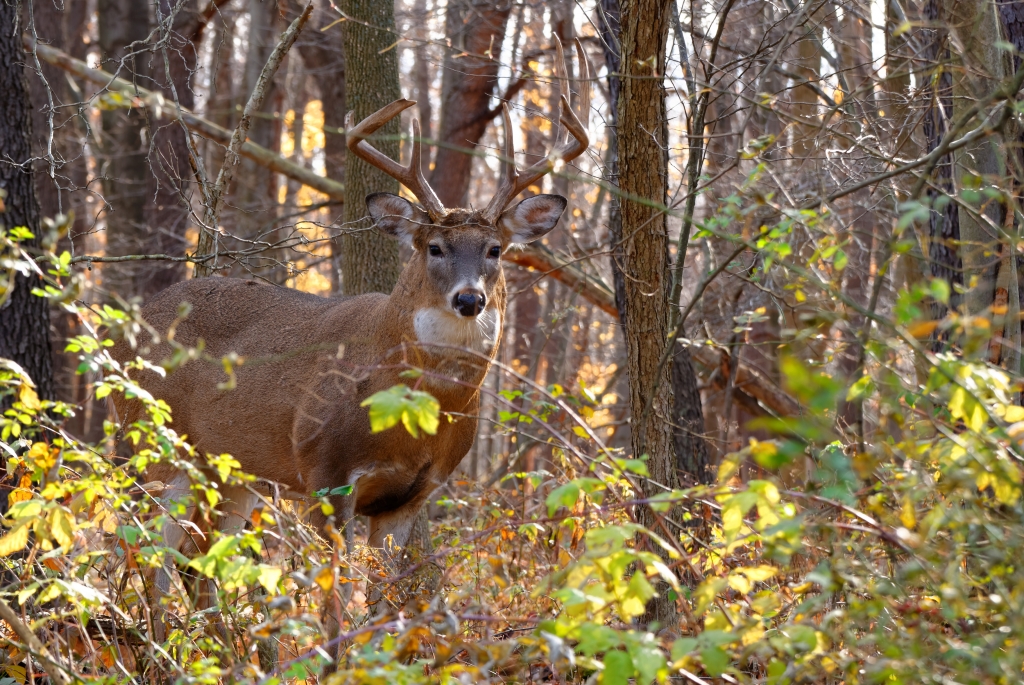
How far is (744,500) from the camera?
280 centimetres

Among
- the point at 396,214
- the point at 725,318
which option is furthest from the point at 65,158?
the point at 725,318

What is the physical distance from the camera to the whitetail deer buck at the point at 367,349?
6.30m

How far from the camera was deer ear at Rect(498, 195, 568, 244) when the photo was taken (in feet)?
23.3

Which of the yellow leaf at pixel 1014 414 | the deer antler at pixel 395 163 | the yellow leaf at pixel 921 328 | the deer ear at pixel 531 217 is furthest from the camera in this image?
the deer ear at pixel 531 217

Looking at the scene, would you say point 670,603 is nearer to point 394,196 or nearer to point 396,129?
point 394,196

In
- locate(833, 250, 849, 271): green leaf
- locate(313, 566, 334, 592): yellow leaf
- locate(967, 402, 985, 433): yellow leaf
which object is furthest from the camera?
locate(313, 566, 334, 592): yellow leaf

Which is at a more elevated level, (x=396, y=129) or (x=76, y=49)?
(x=76, y=49)

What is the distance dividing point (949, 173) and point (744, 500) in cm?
497

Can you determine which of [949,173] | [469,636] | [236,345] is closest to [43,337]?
[236,345]

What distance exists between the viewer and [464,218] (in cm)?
684

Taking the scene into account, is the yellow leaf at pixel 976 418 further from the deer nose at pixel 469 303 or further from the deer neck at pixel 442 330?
the deer neck at pixel 442 330

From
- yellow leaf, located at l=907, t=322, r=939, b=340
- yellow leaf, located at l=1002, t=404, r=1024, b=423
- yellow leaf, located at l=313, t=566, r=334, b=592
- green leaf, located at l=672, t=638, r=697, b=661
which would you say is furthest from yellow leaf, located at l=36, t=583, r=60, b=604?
yellow leaf, located at l=1002, t=404, r=1024, b=423

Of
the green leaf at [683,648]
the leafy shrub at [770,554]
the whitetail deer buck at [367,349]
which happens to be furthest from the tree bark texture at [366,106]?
the green leaf at [683,648]

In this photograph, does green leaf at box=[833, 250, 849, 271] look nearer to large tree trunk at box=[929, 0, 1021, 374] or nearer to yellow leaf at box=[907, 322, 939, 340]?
yellow leaf at box=[907, 322, 939, 340]
